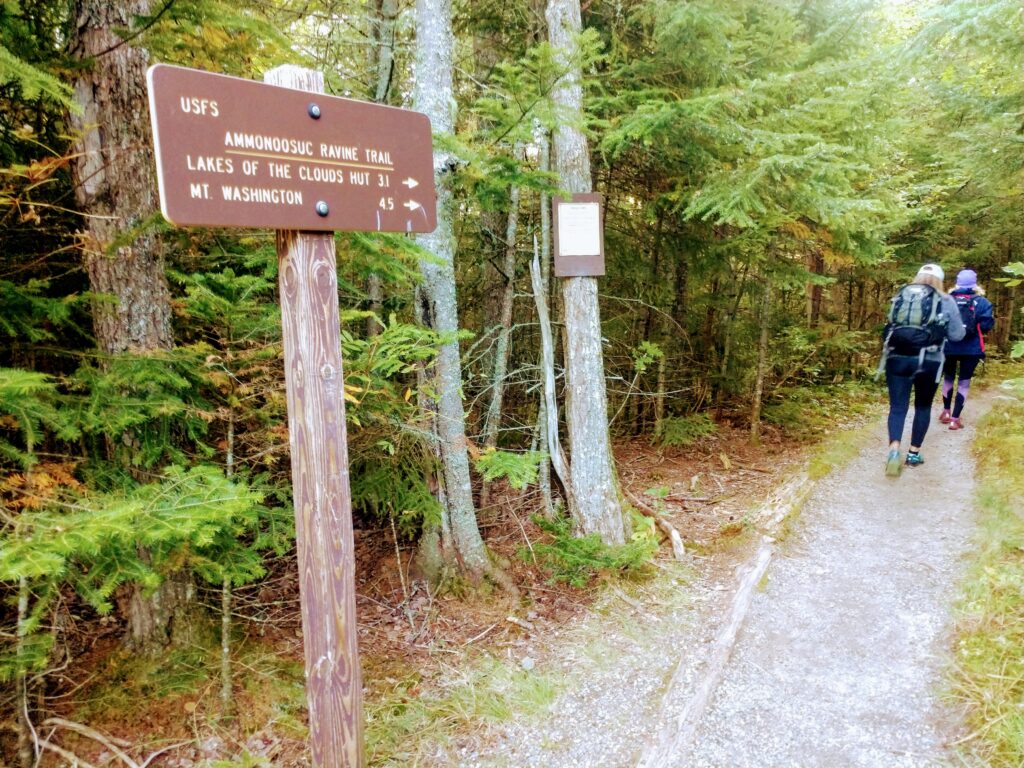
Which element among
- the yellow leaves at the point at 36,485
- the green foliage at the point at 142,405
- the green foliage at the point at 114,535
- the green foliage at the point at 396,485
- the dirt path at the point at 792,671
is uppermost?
the green foliage at the point at 142,405

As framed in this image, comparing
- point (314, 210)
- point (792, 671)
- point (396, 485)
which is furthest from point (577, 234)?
point (792, 671)

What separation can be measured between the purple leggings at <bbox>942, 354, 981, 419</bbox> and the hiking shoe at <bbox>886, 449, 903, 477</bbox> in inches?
69.3

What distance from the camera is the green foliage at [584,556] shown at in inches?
199

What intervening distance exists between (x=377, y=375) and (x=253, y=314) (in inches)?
36.7

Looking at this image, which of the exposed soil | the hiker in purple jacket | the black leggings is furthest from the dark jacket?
the exposed soil

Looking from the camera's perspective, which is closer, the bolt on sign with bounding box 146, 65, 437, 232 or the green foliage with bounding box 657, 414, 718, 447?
the bolt on sign with bounding box 146, 65, 437, 232

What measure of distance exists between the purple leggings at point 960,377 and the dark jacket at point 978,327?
0.08 metres

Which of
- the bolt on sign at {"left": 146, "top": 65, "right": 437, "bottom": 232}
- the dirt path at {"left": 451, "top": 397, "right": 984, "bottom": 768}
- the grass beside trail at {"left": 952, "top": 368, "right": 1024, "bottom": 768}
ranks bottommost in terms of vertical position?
the dirt path at {"left": 451, "top": 397, "right": 984, "bottom": 768}

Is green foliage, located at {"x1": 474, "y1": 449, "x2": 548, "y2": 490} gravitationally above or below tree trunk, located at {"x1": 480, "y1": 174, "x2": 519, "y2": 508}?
below

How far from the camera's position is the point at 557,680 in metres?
3.93

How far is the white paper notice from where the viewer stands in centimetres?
512

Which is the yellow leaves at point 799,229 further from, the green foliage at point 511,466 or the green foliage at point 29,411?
the green foliage at point 29,411

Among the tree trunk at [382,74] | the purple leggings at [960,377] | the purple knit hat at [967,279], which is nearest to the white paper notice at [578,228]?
the tree trunk at [382,74]

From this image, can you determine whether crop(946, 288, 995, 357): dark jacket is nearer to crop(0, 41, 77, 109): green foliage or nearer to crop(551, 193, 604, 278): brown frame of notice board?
crop(551, 193, 604, 278): brown frame of notice board
